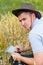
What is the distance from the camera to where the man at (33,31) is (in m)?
4.38

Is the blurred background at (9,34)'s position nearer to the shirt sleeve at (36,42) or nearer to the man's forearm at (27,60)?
the man's forearm at (27,60)

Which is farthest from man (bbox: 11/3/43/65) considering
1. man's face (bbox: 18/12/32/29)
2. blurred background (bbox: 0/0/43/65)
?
blurred background (bbox: 0/0/43/65)

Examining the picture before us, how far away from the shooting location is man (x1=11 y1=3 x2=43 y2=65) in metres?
4.38

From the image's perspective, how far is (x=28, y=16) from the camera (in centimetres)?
461

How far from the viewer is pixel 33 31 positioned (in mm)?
4434

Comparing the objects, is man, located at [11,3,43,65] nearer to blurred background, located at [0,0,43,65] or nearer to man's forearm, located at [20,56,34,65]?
man's forearm, located at [20,56,34,65]

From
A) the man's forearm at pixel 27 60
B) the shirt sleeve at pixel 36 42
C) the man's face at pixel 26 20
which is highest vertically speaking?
the man's face at pixel 26 20

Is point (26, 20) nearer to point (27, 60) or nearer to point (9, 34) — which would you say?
point (27, 60)

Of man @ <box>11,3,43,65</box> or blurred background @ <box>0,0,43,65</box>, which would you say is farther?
blurred background @ <box>0,0,43,65</box>

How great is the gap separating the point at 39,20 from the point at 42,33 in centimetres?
27

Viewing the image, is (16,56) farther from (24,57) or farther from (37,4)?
→ (37,4)

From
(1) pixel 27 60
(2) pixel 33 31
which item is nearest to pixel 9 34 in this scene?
(1) pixel 27 60

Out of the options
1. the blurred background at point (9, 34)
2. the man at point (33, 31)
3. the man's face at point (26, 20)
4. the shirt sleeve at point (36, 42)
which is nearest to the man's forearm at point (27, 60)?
the man at point (33, 31)

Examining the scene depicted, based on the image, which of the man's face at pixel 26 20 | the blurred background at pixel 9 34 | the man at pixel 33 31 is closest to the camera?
the man at pixel 33 31
